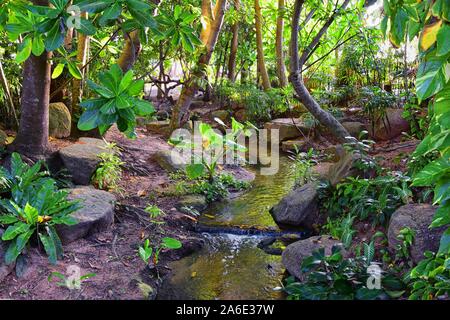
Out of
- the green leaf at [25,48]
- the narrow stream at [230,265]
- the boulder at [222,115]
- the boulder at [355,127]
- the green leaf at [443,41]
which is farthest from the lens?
the boulder at [222,115]

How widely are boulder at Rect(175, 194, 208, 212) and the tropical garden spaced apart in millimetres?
31

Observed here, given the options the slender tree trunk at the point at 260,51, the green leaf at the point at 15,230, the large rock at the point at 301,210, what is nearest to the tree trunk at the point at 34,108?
the green leaf at the point at 15,230

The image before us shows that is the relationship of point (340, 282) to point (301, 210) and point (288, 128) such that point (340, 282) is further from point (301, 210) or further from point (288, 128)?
point (288, 128)

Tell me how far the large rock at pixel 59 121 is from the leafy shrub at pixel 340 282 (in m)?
3.92

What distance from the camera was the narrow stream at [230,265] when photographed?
3338 millimetres

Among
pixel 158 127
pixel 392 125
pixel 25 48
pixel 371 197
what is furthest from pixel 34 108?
pixel 392 125

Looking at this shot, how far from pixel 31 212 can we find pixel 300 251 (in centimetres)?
215

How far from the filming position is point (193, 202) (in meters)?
5.12

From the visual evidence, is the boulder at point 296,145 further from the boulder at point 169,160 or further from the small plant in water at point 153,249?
the small plant in water at point 153,249

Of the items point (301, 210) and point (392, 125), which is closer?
point (301, 210)

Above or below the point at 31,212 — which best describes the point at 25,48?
above

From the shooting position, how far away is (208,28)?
7414mm
